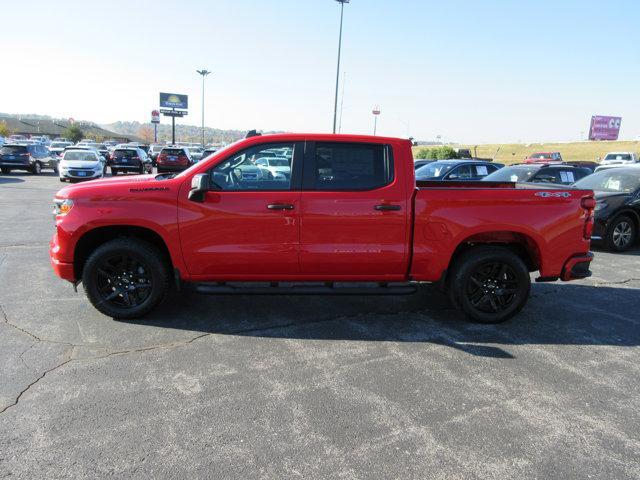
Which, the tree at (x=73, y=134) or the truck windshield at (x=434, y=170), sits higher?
the tree at (x=73, y=134)

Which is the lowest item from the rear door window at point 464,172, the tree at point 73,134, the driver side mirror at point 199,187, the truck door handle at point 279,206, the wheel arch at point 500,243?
the wheel arch at point 500,243

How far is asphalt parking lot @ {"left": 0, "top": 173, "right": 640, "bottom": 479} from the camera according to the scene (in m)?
2.68

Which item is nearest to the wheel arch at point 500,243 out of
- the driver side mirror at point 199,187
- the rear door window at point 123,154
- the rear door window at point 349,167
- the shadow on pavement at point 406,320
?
the shadow on pavement at point 406,320

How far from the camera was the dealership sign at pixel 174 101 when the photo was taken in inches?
3123

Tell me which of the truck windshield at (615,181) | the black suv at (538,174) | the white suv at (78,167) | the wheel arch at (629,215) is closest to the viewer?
the wheel arch at (629,215)

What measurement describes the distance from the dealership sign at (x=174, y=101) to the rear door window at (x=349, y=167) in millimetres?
81813

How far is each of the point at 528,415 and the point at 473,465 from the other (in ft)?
2.52

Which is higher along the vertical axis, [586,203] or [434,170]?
[434,170]

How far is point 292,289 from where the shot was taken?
181 inches

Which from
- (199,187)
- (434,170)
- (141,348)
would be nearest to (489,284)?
(199,187)

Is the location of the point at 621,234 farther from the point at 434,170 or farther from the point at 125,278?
the point at 125,278

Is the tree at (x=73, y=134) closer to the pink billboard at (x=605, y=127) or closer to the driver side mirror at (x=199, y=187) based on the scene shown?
the pink billboard at (x=605, y=127)

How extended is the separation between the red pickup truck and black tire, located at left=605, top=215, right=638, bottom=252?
15.5 feet

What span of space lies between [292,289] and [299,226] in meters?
0.65
